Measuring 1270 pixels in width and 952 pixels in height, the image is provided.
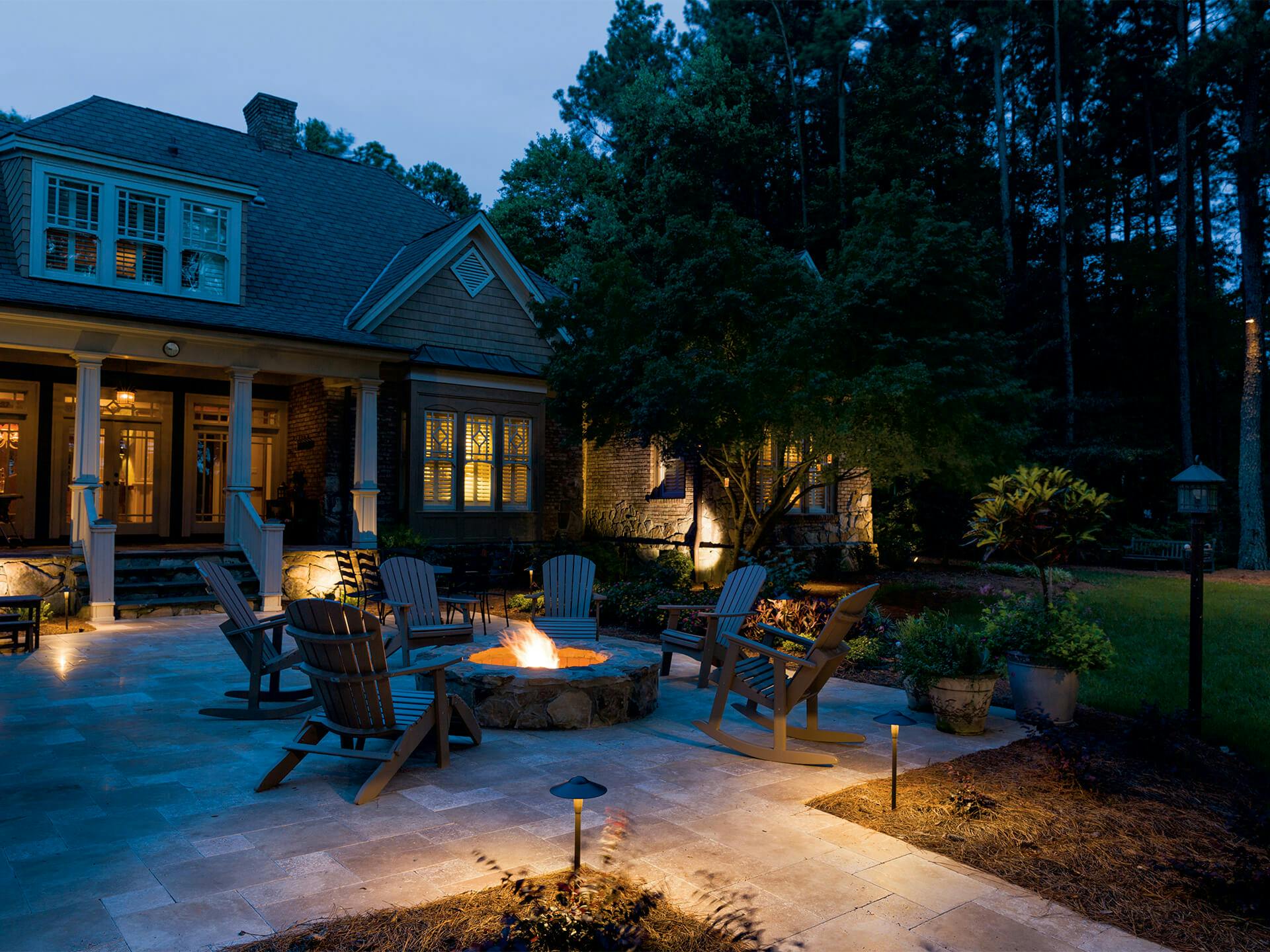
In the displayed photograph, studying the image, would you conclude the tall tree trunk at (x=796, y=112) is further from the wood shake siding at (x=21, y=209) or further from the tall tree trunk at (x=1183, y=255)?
the wood shake siding at (x=21, y=209)

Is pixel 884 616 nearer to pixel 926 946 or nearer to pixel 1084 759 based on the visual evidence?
pixel 1084 759

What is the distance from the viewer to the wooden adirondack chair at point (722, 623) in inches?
283

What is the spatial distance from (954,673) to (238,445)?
34.3ft

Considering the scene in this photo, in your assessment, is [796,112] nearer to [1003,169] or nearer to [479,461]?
[1003,169]

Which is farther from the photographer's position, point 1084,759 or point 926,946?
point 1084,759

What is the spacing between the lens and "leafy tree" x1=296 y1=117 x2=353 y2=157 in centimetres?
3297

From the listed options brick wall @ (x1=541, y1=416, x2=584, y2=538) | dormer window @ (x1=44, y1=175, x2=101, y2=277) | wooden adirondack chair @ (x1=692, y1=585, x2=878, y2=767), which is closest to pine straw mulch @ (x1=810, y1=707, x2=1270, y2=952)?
wooden adirondack chair @ (x1=692, y1=585, x2=878, y2=767)

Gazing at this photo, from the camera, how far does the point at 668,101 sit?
2642 centimetres

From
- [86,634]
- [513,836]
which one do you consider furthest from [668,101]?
[513,836]

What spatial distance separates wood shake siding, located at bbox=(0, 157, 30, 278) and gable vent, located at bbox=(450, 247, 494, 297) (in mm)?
6205

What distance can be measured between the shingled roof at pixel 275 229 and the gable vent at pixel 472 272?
0.54 m

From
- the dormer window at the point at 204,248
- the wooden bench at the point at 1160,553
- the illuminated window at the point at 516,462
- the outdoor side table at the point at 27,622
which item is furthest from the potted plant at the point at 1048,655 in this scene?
the wooden bench at the point at 1160,553

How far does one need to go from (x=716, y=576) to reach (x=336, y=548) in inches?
246

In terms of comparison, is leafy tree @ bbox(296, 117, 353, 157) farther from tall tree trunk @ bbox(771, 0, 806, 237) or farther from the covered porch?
the covered porch
